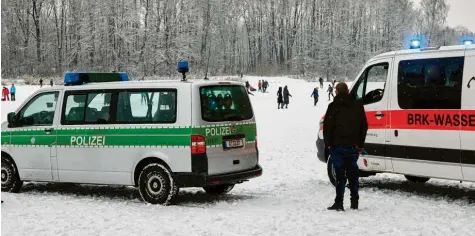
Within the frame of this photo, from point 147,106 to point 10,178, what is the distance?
293 centimetres

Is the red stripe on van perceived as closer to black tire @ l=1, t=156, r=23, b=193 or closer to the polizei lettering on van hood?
the polizei lettering on van hood

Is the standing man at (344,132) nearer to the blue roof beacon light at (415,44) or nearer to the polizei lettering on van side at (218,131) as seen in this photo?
the polizei lettering on van side at (218,131)

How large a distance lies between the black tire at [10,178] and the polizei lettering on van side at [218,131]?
363cm

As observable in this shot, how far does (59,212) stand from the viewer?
830 cm

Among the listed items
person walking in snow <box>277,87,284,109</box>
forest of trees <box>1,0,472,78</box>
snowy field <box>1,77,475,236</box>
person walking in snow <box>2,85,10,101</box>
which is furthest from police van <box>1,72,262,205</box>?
forest of trees <box>1,0,472,78</box>

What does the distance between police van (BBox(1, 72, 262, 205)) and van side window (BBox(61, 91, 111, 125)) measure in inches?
0.6

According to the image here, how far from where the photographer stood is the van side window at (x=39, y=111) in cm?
997

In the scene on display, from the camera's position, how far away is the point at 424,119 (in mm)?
9109

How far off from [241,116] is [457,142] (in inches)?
123

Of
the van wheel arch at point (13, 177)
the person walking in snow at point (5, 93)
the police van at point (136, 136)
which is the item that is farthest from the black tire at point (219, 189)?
the person walking in snow at point (5, 93)

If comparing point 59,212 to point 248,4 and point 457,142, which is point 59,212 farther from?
point 248,4

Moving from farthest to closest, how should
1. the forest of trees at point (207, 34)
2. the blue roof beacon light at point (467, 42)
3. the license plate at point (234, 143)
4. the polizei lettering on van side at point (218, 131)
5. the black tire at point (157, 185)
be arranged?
the forest of trees at point (207, 34), the blue roof beacon light at point (467, 42), the license plate at point (234, 143), the black tire at point (157, 185), the polizei lettering on van side at point (218, 131)

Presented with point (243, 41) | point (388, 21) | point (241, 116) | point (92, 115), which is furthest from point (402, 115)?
point (243, 41)

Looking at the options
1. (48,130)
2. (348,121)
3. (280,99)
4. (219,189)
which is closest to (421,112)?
(348,121)
